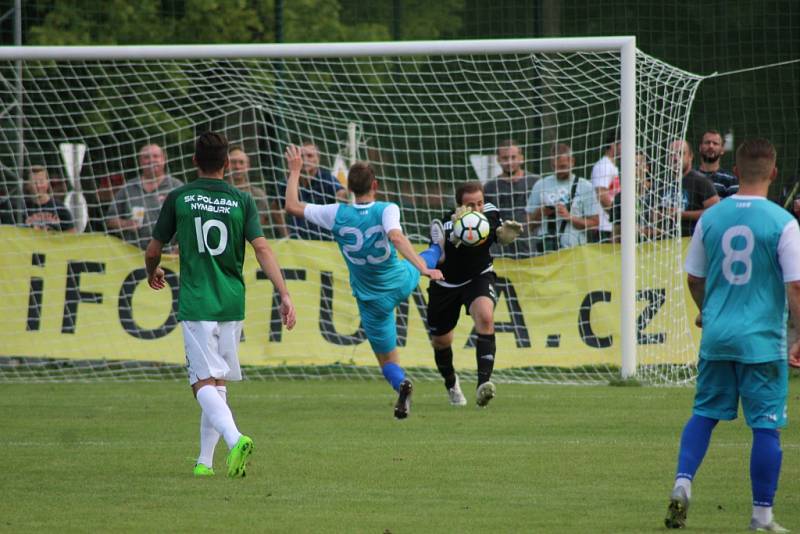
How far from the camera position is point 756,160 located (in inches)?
246

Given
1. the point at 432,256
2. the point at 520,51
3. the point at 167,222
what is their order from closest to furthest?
the point at 167,222 → the point at 432,256 → the point at 520,51

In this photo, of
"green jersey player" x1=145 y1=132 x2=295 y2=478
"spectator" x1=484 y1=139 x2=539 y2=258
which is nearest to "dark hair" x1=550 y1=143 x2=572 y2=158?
"spectator" x1=484 y1=139 x2=539 y2=258

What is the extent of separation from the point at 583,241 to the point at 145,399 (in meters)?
5.10

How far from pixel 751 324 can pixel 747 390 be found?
1.02 feet

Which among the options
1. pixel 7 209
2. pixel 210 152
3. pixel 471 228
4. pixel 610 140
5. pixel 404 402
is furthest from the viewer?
pixel 7 209

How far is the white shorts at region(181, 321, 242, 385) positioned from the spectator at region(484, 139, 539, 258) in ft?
22.8

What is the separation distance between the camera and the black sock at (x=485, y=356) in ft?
39.0

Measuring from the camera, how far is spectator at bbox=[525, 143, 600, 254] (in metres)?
14.7

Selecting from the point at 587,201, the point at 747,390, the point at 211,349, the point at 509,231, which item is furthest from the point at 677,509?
the point at 587,201

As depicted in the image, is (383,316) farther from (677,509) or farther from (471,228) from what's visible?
(677,509)

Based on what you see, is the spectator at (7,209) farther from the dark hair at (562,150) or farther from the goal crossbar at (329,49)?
the dark hair at (562,150)

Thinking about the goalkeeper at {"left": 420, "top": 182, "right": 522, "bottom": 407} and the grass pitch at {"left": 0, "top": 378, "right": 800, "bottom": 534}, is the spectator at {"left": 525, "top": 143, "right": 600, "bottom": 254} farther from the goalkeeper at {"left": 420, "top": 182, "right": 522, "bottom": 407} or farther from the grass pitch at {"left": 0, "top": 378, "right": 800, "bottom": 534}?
the goalkeeper at {"left": 420, "top": 182, "right": 522, "bottom": 407}

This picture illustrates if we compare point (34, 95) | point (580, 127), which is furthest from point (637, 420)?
point (34, 95)

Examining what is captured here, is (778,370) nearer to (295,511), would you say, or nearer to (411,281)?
(295,511)
